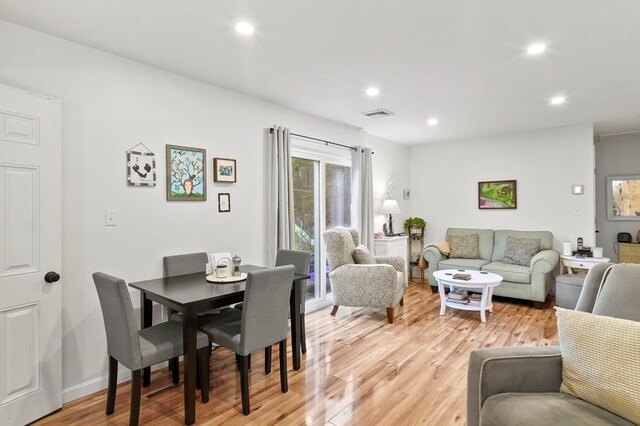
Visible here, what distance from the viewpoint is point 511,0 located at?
204 centimetres

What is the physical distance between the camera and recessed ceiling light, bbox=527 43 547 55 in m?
2.60

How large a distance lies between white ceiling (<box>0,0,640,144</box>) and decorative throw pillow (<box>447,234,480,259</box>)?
232 cm

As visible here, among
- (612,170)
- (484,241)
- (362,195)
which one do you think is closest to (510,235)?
(484,241)

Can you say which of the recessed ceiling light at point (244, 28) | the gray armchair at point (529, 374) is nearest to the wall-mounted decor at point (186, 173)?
the recessed ceiling light at point (244, 28)

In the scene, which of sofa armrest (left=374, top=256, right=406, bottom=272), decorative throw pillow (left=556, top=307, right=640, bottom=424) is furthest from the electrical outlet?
sofa armrest (left=374, top=256, right=406, bottom=272)

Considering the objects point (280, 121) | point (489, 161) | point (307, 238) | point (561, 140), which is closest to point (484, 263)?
point (489, 161)

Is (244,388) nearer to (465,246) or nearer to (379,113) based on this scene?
(379,113)

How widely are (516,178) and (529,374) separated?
4729mm

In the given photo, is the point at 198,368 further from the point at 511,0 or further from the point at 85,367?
the point at 511,0

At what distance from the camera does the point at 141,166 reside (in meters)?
2.88

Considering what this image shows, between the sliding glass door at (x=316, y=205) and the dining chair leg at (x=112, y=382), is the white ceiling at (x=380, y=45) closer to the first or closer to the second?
the sliding glass door at (x=316, y=205)

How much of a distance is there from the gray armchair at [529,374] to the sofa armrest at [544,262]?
3149 millimetres

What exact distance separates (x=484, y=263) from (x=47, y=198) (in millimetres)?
5253

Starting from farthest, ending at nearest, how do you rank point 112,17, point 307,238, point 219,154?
point 307,238, point 219,154, point 112,17
